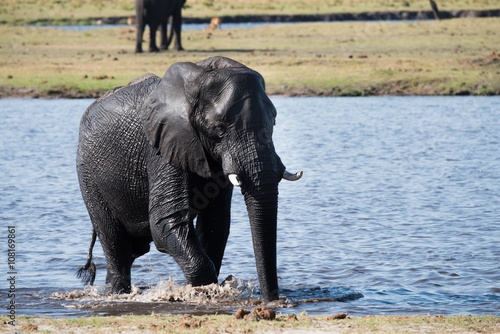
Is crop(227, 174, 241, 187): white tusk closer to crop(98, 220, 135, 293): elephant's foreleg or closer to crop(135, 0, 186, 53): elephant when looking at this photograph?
crop(98, 220, 135, 293): elephant's foreleg

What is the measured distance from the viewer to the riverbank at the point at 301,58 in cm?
2052

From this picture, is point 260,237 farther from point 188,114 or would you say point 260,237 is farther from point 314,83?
point 314,83

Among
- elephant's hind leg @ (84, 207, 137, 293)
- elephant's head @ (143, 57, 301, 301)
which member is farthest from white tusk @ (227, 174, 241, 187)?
elephant's hind leg @ (84, 207, 137, 293)

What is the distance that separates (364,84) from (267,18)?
22.2 meters

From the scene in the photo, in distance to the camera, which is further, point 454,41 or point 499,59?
point 454,41

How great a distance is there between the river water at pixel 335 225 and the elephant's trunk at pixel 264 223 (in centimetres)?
68

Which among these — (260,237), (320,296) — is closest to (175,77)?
(260,237)

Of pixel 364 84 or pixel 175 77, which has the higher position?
pixel 175 77

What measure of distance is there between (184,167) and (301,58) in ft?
56.5

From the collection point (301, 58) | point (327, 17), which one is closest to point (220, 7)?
point (327, 17)

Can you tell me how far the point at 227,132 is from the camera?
6.10 metres

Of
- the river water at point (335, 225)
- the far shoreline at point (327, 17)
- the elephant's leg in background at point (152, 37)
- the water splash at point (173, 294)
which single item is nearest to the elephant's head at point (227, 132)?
the water splash at point (173, 294)

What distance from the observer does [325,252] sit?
8750 millimetres

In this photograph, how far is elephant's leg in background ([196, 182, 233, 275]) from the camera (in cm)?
688
